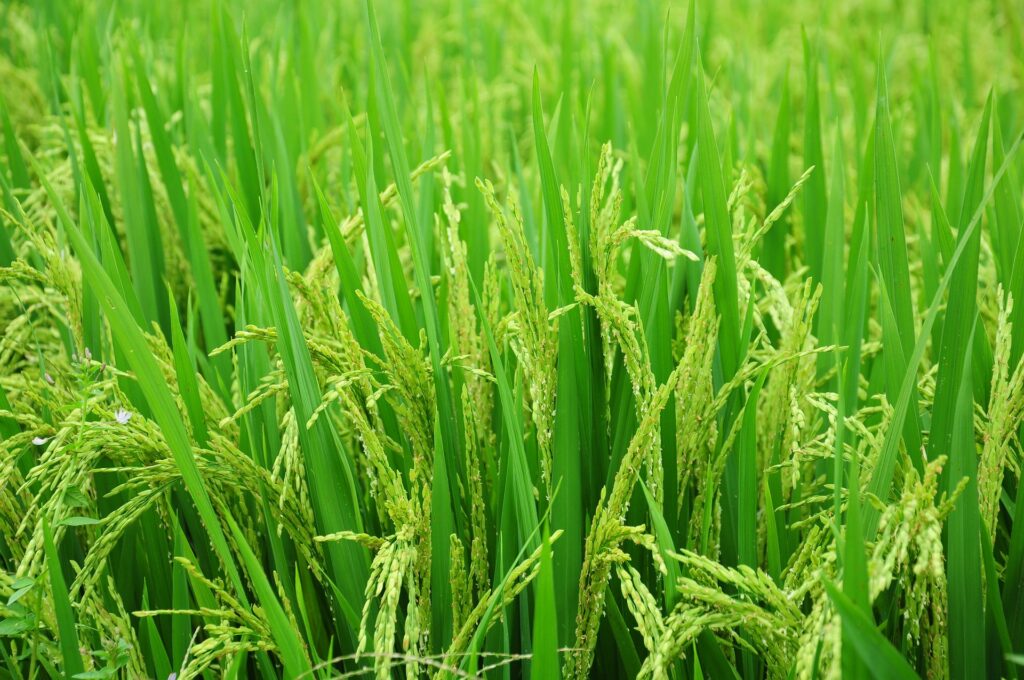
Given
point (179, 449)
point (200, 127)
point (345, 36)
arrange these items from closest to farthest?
point (179, 449) → point (200, 127) → point (345, 36)

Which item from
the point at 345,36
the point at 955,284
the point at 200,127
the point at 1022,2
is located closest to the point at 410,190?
the point at 955,284

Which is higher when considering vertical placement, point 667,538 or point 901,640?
point 667,538

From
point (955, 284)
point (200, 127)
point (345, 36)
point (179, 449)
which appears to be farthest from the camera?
point (345, 36)

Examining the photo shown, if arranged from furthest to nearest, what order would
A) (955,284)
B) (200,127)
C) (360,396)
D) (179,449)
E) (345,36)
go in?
(345,36) < (200,127) < (360,396) < (955,284) < (179,449)

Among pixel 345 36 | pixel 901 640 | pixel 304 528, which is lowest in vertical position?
pixel 901 640

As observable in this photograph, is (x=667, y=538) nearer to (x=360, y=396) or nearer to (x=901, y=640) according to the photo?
(x=901, y=640)

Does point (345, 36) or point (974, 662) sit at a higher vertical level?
point (345, 36)

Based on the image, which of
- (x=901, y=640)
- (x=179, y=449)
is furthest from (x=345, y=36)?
(x=901, y=640)

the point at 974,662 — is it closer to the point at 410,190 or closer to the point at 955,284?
the point at 955,284

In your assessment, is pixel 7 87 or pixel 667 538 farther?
pixel 7 87
